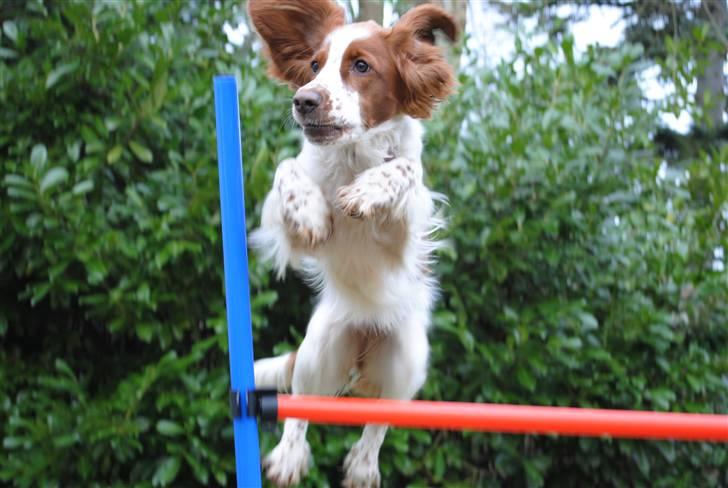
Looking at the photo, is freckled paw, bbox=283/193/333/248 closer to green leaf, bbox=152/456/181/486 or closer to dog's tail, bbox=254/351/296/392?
dog's tail, bbox=254/351/296/392

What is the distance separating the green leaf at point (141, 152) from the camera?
408cm

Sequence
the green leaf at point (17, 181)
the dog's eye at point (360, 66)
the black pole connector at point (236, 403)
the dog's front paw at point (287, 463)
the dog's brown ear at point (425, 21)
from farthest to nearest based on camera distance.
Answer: the green leaf at point (17, 181) → the dog's front paw at point (287, 463) → the dog's brown ear at point (425, 21) → the dog's eye at point (360, 66) → the black pole connector at point (236, 403)

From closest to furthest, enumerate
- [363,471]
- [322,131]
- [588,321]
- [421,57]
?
[322,131] → [421,57] → [363,471] → [588,321]

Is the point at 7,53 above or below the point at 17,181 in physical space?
above

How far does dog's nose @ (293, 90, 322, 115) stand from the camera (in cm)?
235

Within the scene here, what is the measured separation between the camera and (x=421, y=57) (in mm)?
2654

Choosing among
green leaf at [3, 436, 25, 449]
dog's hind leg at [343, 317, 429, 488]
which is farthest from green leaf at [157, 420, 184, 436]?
dog's hind leg at [343, 317, 429, 488]

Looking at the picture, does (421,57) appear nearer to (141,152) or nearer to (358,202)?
(358,202)

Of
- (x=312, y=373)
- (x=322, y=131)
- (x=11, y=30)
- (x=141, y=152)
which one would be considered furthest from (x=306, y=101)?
(x=11, y=30)

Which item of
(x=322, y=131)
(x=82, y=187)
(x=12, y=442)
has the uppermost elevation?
(x=322, y=131)

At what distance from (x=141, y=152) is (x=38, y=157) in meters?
0.47

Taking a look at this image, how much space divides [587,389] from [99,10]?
3.15m

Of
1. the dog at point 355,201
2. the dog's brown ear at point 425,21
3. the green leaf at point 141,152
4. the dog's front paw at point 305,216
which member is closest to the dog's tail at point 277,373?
the dog at point 355,201

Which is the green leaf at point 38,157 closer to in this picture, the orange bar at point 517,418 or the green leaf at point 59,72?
the green leaf at point 59,72
